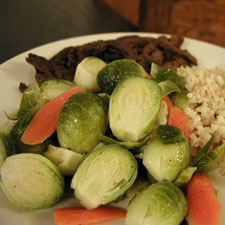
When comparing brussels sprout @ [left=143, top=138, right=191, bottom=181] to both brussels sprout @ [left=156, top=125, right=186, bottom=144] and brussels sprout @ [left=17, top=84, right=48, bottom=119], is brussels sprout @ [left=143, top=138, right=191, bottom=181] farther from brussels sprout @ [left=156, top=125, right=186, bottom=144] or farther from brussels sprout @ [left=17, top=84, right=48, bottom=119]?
brussels sprout @ [left=17, top=84, right=48, bottom=119]

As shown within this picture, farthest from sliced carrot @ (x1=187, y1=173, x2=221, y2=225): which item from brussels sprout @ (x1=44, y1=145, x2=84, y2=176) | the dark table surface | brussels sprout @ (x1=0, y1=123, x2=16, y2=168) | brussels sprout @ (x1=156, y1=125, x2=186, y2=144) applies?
the dark table surface

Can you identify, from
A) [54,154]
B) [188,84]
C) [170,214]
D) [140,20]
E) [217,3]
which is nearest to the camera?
[170,214]

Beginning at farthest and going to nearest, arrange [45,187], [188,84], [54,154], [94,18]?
→ 1. [94,18]
2. [188,84]
3. [54,154]
4. [45,187]

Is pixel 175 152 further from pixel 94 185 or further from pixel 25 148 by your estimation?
Result: pixel 25 148

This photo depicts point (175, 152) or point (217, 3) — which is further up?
point (217, 3)

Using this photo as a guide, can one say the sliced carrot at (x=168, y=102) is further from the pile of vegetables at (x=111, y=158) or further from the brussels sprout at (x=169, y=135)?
the brussels sprout at (x=169, y=135)

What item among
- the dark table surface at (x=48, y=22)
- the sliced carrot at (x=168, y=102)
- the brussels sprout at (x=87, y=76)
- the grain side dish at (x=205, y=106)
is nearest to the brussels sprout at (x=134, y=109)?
the sliced carrot at (x=168, y=102)

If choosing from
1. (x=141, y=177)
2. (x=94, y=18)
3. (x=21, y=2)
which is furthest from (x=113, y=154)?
(x=21, y=2)
